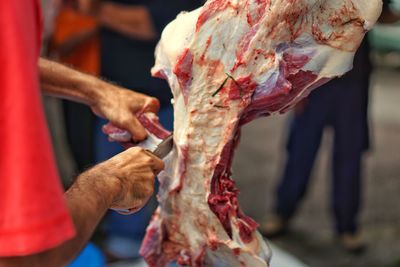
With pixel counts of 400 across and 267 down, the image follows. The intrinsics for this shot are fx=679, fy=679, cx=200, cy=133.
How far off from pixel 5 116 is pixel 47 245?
142 millimetres

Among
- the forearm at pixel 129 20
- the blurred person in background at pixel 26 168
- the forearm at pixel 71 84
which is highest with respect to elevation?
the blurred person in background at pixel 26 168

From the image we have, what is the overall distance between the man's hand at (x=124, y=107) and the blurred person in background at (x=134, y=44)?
758 mm

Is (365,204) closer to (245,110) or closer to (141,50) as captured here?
(141,50)

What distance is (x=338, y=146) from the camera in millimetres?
2367

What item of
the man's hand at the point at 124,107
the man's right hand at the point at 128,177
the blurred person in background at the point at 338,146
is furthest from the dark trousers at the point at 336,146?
the man's right hand at the point at 128,177

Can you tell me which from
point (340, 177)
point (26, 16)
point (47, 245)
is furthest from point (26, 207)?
point (340, 177)

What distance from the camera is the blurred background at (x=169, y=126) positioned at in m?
2.14

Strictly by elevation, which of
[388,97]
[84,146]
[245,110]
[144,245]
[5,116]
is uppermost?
[5,116]

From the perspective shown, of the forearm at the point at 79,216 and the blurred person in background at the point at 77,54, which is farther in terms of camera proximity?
the blurred person in background at the point at 77,54

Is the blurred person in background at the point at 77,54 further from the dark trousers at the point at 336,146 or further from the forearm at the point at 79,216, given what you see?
the forearm at the point at 79,216

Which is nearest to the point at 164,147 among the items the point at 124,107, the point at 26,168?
the point at 124,107

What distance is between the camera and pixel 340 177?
2.44 meters

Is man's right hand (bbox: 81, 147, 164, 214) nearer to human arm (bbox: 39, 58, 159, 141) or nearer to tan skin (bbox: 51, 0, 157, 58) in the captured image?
human arm (bbox: 39, 58, 159, 141)

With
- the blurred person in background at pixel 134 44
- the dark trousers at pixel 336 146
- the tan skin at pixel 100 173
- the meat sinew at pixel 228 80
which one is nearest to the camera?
the tan skin at pixel 100 173
